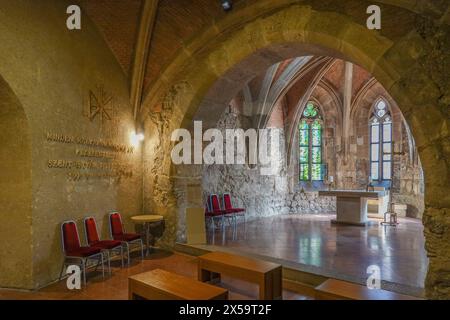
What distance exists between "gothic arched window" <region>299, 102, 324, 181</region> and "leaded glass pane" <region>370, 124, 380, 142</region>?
6.00 ft

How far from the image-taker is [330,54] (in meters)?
5.24

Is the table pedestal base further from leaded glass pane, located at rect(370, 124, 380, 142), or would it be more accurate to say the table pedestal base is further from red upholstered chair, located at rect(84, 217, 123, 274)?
red upholstered chair, located at rect(84, 217, 123, 274)

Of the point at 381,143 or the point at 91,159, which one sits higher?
the point at 381,143

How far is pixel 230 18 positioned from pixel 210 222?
5.29m

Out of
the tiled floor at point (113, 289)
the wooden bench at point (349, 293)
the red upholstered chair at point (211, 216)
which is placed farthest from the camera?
the red upholstered chair at point (211, 216)

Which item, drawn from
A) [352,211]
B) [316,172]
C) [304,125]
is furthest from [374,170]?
[352,211]

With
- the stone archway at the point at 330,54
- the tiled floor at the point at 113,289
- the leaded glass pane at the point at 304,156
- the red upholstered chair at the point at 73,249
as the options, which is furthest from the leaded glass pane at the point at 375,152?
the red upholstered chair at the point at 73,249

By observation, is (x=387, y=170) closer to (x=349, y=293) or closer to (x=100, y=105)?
(x=349, y=293)

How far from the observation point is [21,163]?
451cm

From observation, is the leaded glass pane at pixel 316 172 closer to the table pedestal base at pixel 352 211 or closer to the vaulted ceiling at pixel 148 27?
the table pedestal base at pixel 352 211

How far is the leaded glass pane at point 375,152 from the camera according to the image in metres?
11.5

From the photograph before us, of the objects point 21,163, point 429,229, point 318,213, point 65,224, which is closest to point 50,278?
point 65,224

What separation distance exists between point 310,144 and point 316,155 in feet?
1.58

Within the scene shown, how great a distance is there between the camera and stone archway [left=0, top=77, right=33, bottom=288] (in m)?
4.48
